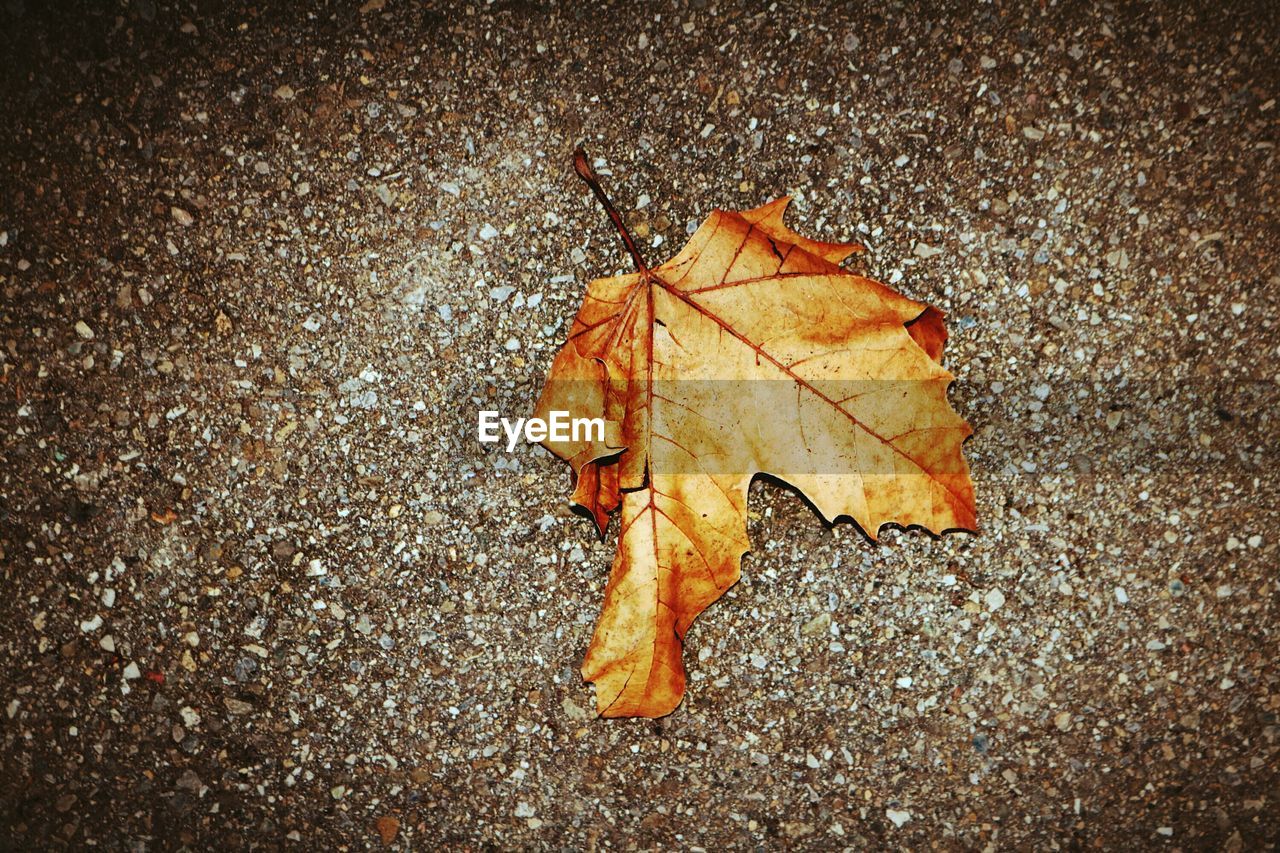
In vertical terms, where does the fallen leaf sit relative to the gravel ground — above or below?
below

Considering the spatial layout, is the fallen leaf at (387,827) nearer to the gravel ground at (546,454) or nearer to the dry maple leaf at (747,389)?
the gravel ground at (546,454)

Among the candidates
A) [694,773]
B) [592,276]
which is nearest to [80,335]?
[592,276]

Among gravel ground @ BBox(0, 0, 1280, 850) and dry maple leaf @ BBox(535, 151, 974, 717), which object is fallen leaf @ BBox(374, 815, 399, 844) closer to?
gravel ground @ BBox(0, 0, 1280, 850)

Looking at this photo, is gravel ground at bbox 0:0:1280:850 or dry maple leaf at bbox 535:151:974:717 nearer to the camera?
dry maple leaf at bbox 535:151:974:717

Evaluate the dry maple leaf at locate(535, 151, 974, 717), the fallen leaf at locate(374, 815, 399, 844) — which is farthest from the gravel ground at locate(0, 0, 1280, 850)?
the dry maple leaf at locate(535, 151, 974, 717)

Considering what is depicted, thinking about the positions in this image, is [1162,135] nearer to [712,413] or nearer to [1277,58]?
[1277,58]

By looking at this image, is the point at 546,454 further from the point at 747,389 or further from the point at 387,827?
the point at 387,827
